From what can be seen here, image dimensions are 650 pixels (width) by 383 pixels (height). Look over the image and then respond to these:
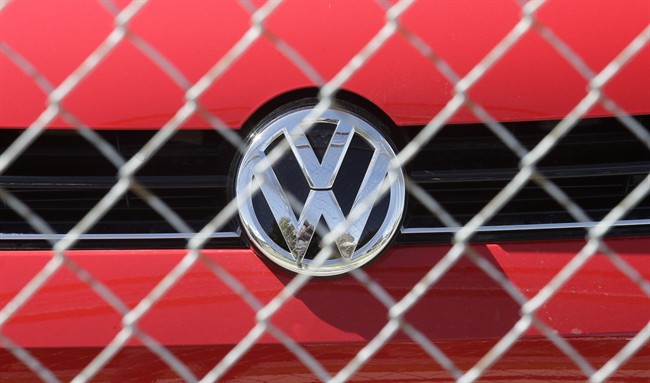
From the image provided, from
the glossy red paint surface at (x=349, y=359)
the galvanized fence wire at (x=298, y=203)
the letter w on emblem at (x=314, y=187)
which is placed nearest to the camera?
the galvanized fence wire at (x=298, y=203)

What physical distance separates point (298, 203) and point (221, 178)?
0.20 m

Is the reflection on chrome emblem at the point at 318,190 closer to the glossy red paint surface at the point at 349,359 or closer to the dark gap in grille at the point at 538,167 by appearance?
the dark gap in grille at the point at 538,167

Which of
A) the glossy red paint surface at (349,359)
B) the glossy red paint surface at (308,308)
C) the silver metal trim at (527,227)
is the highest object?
the silver metal trim at (527,227)

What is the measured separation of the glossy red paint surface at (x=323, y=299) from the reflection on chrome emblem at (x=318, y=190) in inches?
2.2

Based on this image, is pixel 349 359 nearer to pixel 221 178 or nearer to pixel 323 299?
pixel 323 299

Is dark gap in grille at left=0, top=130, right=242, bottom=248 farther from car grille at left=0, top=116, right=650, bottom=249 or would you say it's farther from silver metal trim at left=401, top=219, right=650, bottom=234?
silver metal trim at left=401, top=219, right=650, bottom=234

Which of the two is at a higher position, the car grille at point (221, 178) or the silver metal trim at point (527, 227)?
the car grille at point (221, 178)

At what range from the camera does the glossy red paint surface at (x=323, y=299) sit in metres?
1.92

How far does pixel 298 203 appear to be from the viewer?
73.2 inches

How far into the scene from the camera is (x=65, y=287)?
1921mm

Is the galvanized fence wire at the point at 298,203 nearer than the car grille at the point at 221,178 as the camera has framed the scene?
Yes

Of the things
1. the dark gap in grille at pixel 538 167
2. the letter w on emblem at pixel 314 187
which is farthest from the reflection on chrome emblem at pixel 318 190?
the dark gap in grille at pixel 538 167

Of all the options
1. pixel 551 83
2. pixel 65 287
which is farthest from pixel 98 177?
pixel 551 83

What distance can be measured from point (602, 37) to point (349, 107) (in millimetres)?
521
